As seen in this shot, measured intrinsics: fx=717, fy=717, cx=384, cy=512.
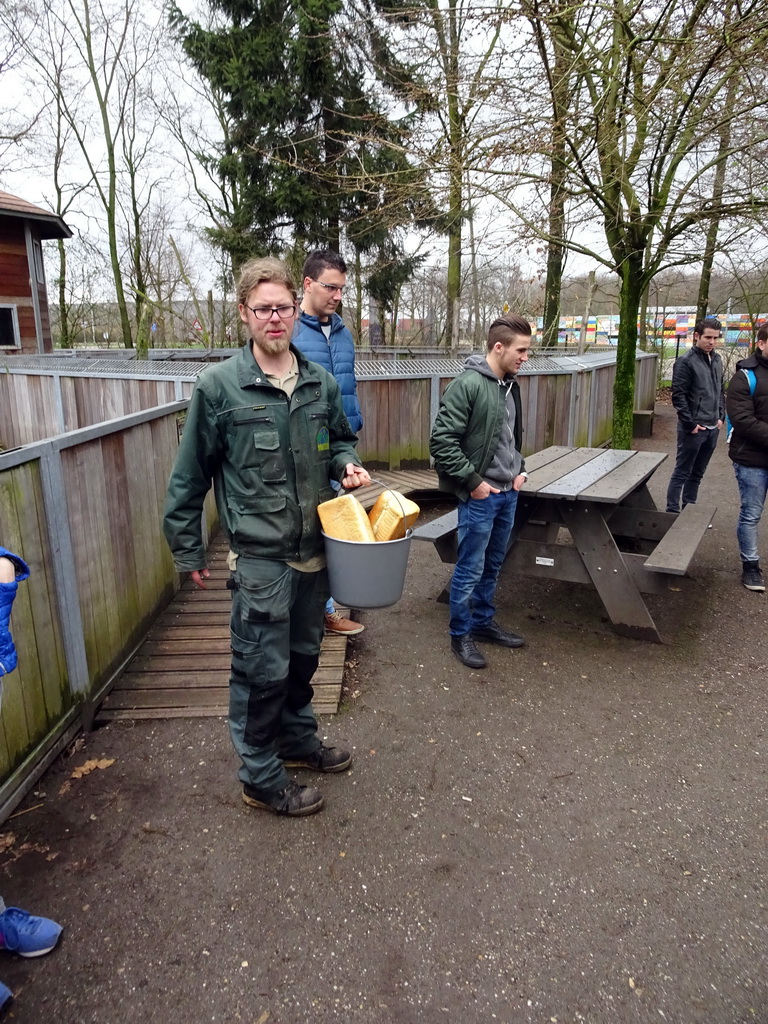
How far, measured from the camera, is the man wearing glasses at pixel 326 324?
12.2 ft

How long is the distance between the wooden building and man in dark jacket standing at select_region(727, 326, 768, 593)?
2026 centimetres

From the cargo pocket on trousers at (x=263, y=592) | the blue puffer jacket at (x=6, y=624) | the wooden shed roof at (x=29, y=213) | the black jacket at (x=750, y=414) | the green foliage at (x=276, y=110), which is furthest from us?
the wooden shed roof at (x=29, y=213)

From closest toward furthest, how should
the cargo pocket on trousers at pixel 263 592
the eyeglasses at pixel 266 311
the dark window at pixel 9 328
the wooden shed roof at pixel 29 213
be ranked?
the eyeglasses at pixel 266 311 < the cargo pocket on trousers at pixel 263 592 < the wooden shed roof at pixel 29 213 < the dark window at pixel 9 328

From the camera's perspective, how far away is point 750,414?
204 inches

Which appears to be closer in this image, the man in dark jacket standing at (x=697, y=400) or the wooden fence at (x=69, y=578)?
the wooden fence at (x=69, y=578)

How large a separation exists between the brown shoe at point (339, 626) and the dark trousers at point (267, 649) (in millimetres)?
1601

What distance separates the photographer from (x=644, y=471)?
5.27 meters

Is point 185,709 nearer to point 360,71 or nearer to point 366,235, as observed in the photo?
point 366,235

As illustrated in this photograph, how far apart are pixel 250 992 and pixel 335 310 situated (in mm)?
3121

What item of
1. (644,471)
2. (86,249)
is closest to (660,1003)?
(644,471)

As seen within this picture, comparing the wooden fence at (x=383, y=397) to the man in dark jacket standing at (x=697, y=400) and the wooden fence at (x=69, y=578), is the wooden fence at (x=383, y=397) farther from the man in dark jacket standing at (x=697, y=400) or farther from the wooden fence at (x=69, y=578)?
the wooden fence at (x=69, y=578)

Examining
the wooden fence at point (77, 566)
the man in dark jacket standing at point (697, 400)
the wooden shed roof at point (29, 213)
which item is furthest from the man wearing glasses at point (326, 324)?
the wooden shed roof at point (29, 213)

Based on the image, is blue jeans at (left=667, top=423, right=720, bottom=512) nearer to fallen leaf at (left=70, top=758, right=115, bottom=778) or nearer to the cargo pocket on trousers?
the cargo pocket on trousers

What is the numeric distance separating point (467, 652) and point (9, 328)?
20.9 m
